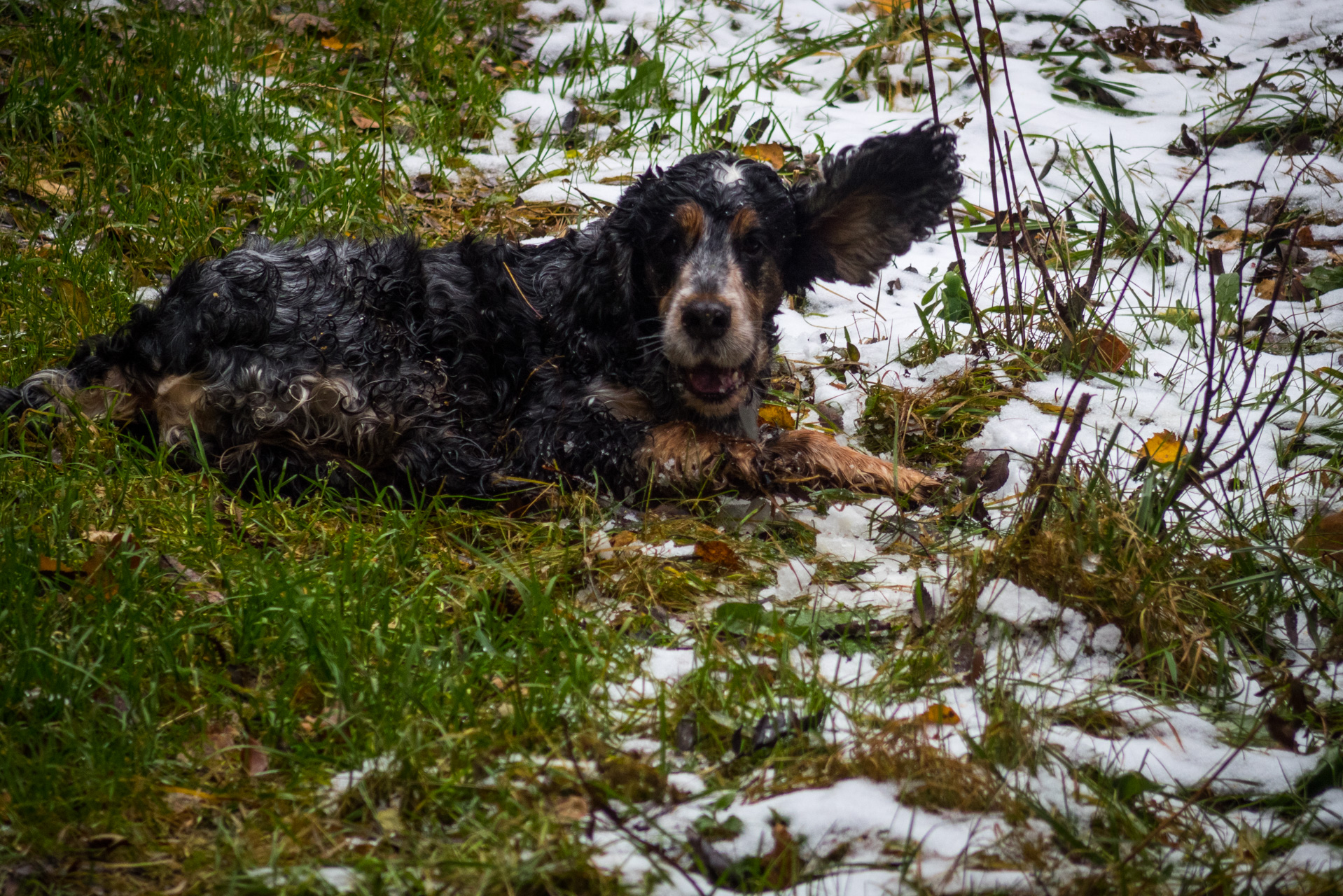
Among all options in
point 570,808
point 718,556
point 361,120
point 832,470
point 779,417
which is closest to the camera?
point 570,808

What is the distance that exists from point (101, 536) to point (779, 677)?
1.88 meters

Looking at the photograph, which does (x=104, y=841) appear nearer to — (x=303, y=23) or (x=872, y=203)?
(x=872, y=203)

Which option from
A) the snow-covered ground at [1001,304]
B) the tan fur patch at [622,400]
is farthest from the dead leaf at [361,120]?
the tan fur patch at [622,400]

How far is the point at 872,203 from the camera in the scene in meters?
3.67

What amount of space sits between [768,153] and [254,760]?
13.1 feet

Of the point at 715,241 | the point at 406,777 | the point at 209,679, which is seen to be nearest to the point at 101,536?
the point at 209,679

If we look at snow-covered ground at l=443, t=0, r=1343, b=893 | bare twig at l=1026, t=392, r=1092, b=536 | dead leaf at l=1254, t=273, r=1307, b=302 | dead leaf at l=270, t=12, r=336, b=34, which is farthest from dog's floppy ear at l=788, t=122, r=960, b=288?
dead leaf at l=270, t=12, r=336, b=34

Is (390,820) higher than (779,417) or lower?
lower

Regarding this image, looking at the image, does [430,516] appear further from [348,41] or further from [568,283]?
[348,41]

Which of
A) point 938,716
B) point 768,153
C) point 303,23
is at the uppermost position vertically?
point 303,23

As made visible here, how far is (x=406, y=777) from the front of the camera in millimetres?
2018

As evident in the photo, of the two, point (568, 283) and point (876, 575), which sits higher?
point (568, 283)

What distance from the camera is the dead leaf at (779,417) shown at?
3.99 meters

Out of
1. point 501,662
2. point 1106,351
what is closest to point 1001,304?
point 1106,351
